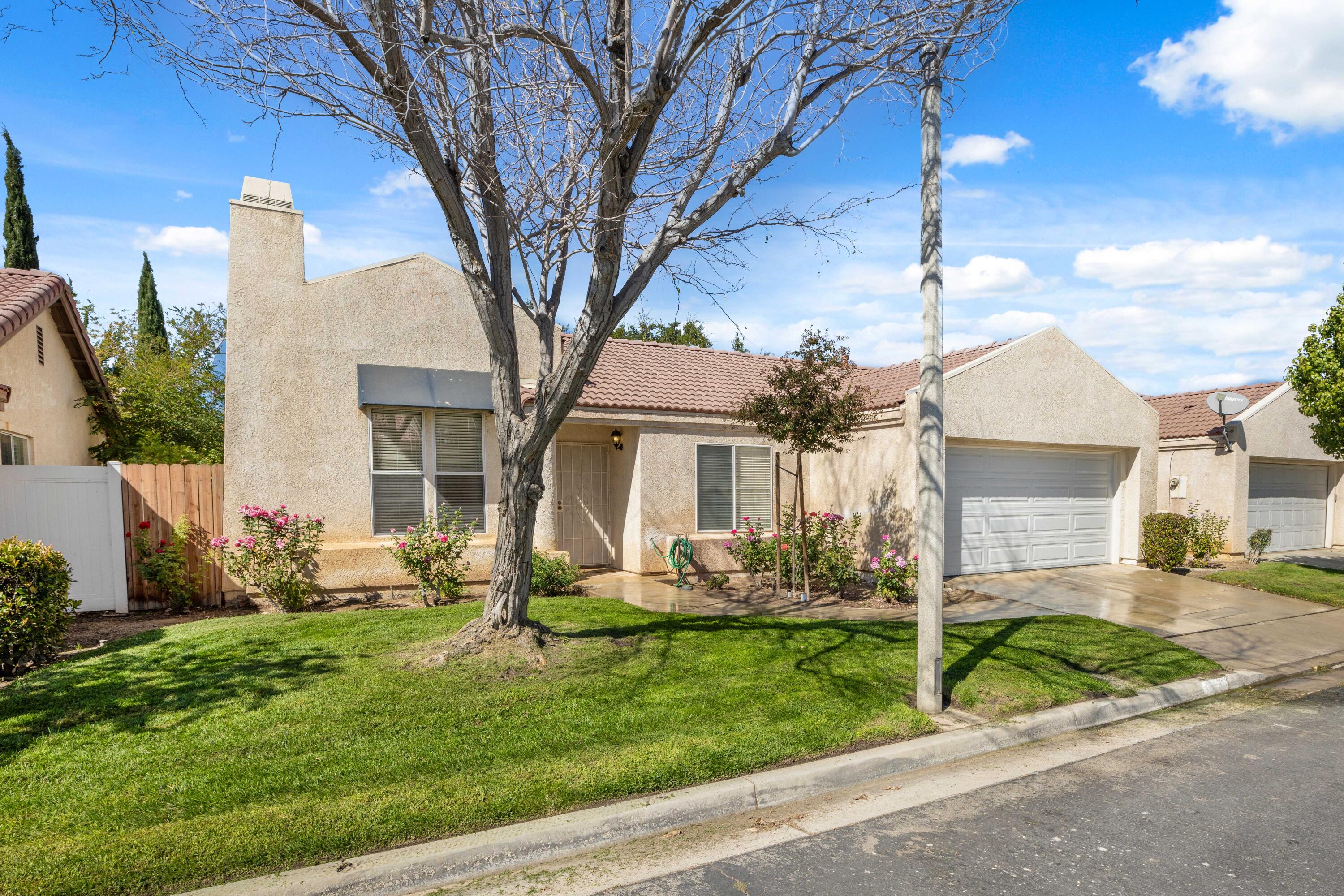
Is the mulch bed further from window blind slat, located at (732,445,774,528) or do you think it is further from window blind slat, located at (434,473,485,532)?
window blind slat, located at (434,473,485,532)

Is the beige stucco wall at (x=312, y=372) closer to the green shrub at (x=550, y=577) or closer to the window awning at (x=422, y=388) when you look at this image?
the window awning at (x=422, y=388)

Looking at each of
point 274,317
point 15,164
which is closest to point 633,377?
point 274,317

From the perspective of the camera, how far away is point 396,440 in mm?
11125

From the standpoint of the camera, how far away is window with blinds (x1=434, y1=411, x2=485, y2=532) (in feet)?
37.2

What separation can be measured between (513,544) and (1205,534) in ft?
47.6

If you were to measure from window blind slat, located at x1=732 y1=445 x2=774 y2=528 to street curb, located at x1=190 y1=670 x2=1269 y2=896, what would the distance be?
7777 mm

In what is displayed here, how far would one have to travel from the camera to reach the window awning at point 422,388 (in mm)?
10898

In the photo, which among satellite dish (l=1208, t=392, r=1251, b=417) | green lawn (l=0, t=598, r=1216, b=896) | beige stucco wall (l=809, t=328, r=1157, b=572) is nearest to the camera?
green lawn (l=0, t=598, r=1216, b=896)

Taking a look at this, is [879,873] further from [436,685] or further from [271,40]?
[271,40]

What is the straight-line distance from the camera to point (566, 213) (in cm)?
693

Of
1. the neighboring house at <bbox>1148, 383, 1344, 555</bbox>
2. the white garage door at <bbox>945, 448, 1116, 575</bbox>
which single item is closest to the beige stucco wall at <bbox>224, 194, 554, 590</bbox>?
the white garage door at <bbox>945, 448, 1116, 575</bbox>

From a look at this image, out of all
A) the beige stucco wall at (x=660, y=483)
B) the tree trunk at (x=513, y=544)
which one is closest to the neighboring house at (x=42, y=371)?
the tree trunk at (x=513, y=544)

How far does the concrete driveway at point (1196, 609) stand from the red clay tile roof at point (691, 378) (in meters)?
3.80

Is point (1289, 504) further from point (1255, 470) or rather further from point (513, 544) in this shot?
point (513, 544)
